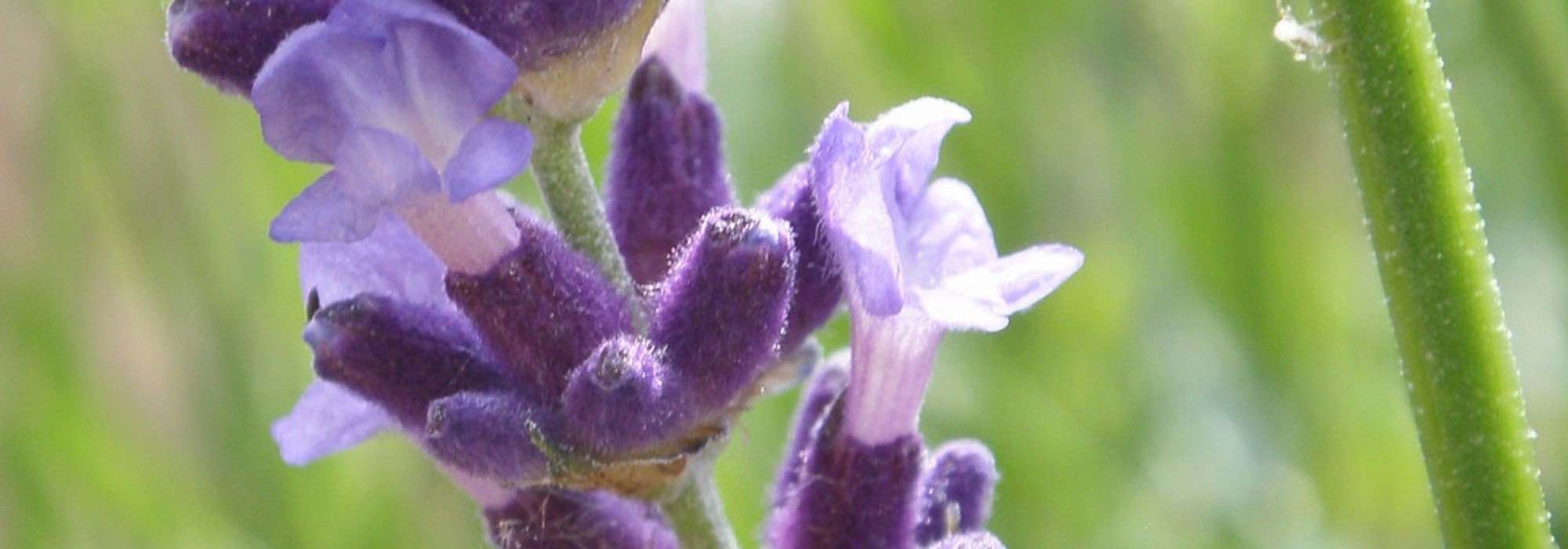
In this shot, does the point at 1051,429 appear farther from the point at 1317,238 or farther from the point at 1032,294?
the point at 1032,294

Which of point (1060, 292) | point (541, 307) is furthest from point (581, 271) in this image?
point (1060, 292)

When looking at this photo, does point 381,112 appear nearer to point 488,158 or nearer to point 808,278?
point 488,158

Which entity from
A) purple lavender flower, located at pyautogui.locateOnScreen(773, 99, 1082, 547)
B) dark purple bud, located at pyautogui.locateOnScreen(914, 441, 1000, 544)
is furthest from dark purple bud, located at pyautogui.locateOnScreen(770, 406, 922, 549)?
dark purple bud, located at pyautogui.locateOnScreen(914, 441, 1000, 544)

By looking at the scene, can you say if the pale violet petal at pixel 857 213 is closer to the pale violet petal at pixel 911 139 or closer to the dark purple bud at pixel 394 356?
the pale violet petal at pixel 911 139

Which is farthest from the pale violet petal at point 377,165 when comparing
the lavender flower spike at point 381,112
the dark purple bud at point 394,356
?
the dark purple bud at point 394,356

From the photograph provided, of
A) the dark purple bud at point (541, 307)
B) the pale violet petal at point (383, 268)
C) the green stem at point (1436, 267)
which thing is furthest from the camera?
the pale violet petal at point (383, 268)

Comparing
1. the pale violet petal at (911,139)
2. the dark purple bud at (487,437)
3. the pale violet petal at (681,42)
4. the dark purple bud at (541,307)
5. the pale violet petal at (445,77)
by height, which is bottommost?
the dark purple bud at (487,437)

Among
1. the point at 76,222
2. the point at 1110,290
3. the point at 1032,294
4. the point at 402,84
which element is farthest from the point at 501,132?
the point at 76,222
